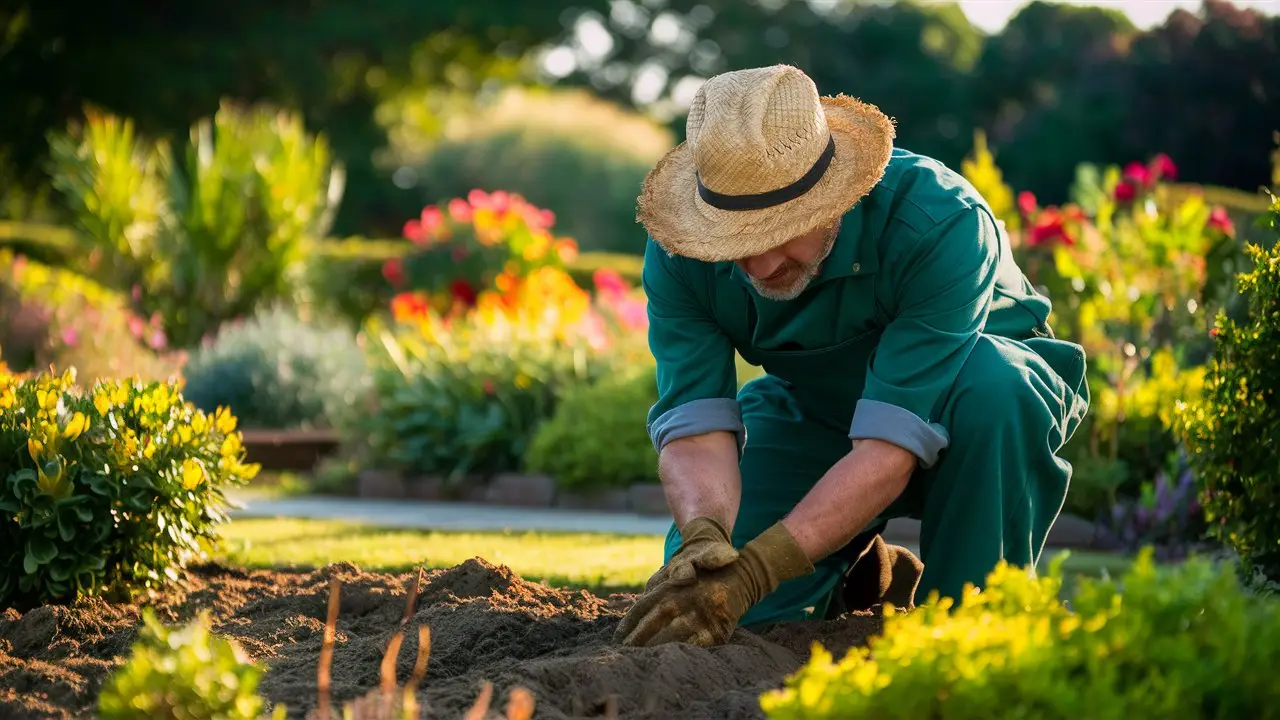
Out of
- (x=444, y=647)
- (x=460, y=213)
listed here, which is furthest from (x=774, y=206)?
(x=460, y=213)

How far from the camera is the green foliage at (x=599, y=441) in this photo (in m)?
7.39

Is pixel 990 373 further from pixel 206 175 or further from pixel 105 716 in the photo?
pixel 206 175

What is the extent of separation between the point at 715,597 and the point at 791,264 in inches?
33.5

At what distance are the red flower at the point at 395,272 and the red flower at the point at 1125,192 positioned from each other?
21.2 feet

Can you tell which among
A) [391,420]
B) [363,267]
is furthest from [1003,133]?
[391,420]

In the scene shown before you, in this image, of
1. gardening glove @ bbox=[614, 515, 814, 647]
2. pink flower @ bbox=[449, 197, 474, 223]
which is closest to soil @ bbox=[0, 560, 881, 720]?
gardening glove @ bbox=[614, 515, 814, 647]

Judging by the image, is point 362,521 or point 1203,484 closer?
point 1203,484

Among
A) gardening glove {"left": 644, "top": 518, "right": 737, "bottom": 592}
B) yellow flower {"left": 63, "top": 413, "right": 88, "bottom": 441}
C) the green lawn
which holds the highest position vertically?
yellow flower {"left": 63, "top": 413, "right": 88, "bottom": 441}

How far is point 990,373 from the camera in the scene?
3.46 meters

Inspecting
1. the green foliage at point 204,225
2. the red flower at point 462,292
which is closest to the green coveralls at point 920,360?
the red flower at point 462,292

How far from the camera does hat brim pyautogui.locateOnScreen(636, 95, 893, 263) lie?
328 cm

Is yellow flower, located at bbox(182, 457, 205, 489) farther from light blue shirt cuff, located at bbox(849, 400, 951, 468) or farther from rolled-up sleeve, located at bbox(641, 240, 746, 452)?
light blue shirt cuff, located at bbox(849, 400, 951, 468)

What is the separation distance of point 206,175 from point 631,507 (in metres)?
5.97

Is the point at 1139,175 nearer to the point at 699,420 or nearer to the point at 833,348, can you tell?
the point at 833,348
